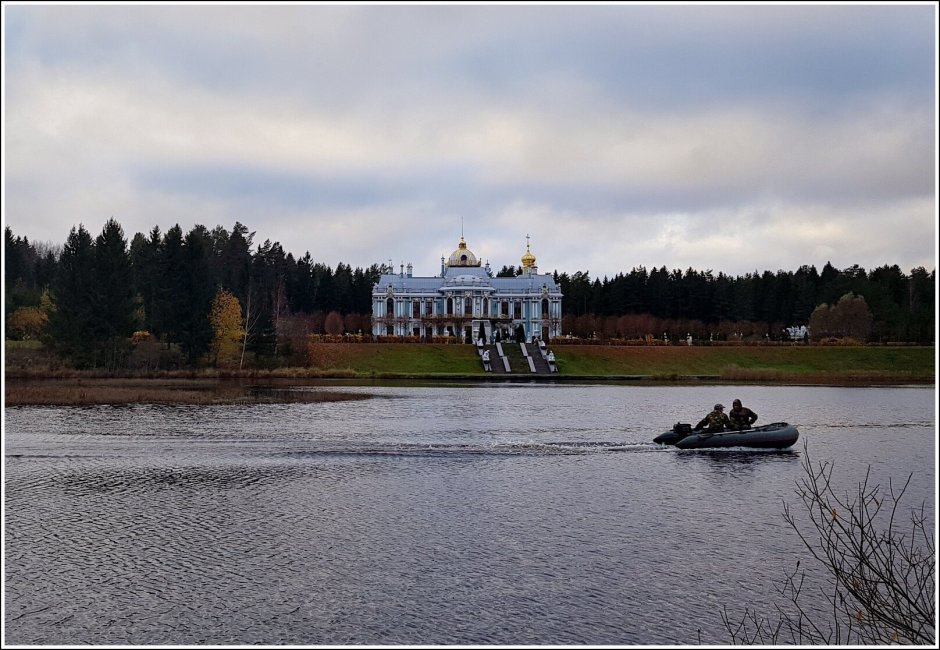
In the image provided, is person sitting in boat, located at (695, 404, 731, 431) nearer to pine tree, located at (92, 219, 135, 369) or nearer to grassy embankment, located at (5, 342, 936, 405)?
grassy embankment, located at (5, 342, 936, 405)

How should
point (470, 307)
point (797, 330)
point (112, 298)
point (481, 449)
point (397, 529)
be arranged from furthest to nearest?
point (797, 330)
point (470, 307)
point (112, 298)
point (481, 449)
point (397, 529)

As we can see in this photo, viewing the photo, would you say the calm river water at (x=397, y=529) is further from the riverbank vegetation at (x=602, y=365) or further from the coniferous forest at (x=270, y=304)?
the riverbank vegetation at (x=602, y=365)

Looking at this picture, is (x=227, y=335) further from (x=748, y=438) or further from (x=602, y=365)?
(x=748, y=438)

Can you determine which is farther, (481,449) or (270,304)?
(270,304)

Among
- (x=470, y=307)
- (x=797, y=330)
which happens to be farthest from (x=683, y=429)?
(x=797, y=330)

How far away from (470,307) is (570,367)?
33562mm

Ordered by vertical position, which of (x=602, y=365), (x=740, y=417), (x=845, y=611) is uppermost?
(x=602, y=365)

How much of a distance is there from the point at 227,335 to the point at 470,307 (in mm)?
41764

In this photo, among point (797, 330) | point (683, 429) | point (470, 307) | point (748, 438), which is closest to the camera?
point (748, 438)

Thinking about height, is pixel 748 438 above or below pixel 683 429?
below

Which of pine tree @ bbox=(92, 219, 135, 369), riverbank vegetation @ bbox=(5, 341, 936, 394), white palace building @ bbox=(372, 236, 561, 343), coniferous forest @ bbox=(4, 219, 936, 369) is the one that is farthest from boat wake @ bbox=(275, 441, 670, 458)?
white palace building @ bbox=(372, 236, 561, 343)

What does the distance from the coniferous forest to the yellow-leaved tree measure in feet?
0.34

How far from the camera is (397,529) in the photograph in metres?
18.9

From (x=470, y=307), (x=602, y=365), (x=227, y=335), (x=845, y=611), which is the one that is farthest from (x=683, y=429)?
(x=470, y=307)
